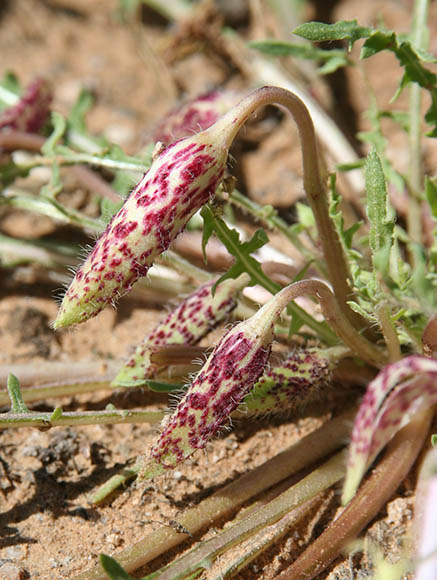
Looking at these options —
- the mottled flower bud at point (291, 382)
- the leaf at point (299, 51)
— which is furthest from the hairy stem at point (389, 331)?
the leaf at point (299, 51)

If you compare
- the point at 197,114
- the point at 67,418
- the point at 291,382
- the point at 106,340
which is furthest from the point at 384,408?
the point at 197,114

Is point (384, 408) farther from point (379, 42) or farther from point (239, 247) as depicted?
point (379, 42)

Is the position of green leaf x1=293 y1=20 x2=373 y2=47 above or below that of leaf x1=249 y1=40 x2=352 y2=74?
above

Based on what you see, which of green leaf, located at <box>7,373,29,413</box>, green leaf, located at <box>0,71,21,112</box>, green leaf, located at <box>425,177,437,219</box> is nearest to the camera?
green leaf, located at <box>7,373,29,413</box>

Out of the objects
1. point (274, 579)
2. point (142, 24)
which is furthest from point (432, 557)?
point (142, 24)

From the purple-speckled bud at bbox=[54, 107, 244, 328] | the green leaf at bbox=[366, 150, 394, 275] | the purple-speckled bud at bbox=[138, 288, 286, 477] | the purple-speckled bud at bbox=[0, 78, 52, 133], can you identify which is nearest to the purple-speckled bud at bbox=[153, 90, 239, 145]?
the purple-speckled bud at bbox=[0, 78, 52, 133]

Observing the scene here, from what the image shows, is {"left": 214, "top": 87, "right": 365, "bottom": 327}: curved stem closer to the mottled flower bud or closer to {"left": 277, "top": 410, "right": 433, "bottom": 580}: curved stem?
the mottled flower bud

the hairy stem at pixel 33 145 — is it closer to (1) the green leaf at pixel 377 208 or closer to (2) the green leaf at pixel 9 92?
(2) the green leaf at pixel 9 92

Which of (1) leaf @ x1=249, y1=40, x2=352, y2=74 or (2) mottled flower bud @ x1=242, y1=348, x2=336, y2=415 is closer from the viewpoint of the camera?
(2) mottled flower bud @ x1=242, y1=348, x2=336, y2=415
